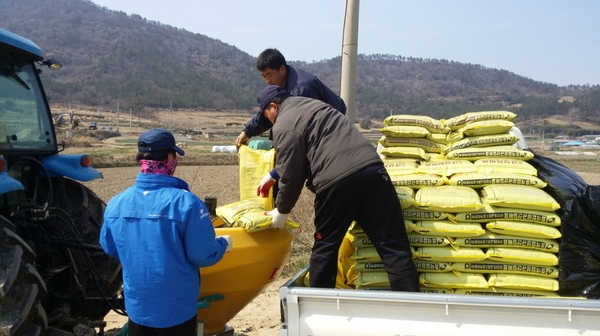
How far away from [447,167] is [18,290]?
111 inches

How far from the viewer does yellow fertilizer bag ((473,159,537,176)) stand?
11.3 feet

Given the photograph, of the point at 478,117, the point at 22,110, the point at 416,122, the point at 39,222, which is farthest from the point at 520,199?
the point at 22,110

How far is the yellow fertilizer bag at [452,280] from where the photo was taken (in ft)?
10.2

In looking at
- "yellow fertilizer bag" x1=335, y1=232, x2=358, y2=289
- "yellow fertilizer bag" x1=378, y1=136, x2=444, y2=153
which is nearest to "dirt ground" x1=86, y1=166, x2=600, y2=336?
"yellow fertilizer bag" x1=335, y1=232, x2=358, y2=289

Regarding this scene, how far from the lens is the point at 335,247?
3.17 m

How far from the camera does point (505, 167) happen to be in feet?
11.5

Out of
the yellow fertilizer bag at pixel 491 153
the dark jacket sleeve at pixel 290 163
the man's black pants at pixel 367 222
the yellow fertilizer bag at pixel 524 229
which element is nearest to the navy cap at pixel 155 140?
the dark jacket sleeve at pixel 290 163

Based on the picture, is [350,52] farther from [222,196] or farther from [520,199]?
[222,196]

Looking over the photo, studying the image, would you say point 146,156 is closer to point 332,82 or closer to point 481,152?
point 481,152

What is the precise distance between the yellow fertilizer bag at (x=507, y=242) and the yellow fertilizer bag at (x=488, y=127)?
97 cm

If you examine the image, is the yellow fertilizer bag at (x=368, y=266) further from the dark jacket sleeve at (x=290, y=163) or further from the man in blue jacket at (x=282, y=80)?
the man in blue jacket at (x=282, y=80)

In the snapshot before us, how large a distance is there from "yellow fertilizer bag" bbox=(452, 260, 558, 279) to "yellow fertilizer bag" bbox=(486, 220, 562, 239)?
18 centimetres

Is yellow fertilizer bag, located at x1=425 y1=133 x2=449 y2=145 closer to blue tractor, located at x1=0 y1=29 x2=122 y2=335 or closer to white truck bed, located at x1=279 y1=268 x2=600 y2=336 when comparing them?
white truck bed, located at x1=279 y1=268 x2=600 y2=336

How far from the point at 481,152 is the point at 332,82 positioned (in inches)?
4898
